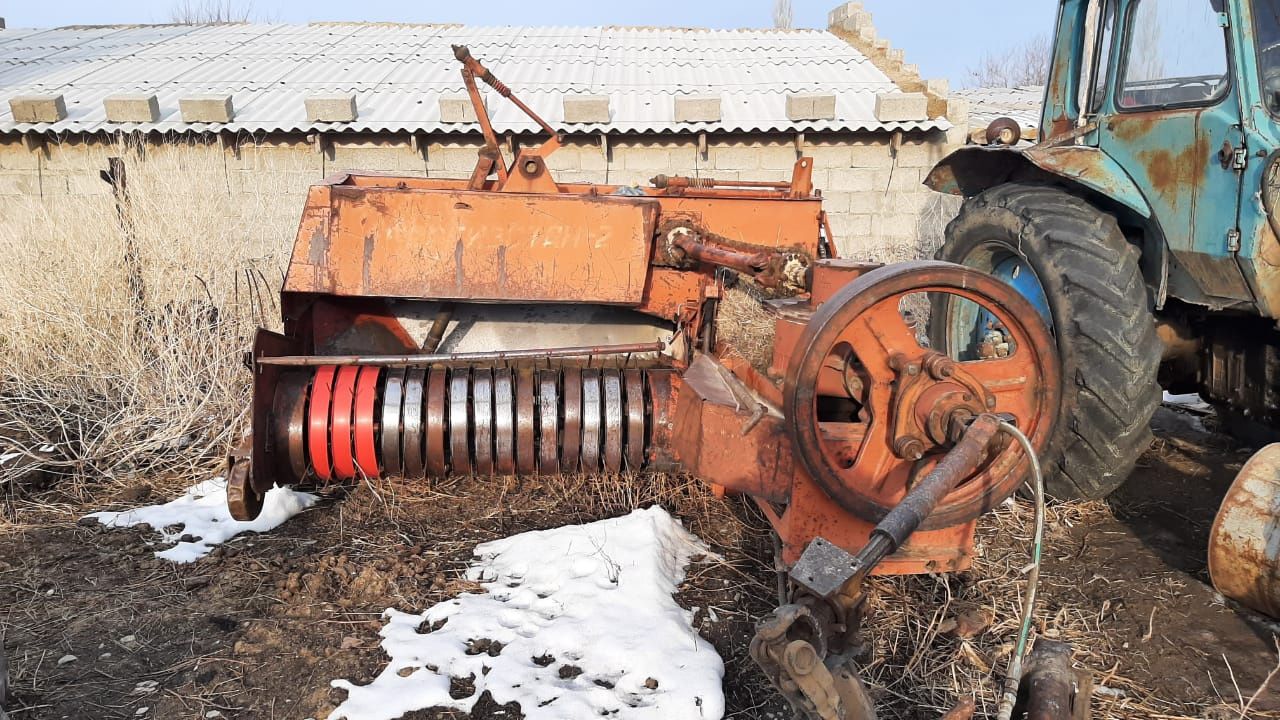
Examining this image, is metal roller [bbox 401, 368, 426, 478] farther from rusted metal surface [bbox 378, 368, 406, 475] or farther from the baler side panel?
the baler side panel

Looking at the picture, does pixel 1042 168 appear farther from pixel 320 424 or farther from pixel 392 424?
pixel 320 424

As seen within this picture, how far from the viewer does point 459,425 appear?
360 cm

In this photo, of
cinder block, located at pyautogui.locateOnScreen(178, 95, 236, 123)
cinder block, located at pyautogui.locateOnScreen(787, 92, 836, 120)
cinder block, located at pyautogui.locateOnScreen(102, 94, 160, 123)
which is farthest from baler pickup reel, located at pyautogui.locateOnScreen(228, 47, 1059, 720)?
cinder block, located at pyautogui.locateOnScreen(102, 94, 160, 123)

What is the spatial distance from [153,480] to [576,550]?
7.91 ft

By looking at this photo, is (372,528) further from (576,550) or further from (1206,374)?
(1206,374)

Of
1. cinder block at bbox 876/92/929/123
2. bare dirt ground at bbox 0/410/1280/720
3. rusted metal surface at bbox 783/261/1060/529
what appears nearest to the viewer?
rusted metal surface at bbox 783/261/1060/529

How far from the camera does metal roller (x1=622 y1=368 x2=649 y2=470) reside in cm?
368

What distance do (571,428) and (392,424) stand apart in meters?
0.79

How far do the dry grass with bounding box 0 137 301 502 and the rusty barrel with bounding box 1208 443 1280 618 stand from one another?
178 inches

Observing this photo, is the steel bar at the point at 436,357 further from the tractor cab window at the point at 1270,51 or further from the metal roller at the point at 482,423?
the tractor cab window at the point at 1270,51

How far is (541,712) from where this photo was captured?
7.61ft

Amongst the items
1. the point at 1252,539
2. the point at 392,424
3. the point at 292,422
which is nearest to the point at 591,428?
the point at 392,424

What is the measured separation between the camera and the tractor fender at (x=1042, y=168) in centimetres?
347

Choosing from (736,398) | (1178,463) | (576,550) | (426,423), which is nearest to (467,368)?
(426,423)
